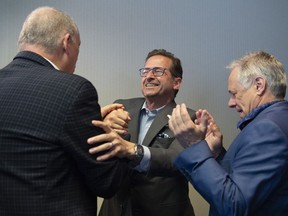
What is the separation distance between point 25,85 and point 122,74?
1.15 m

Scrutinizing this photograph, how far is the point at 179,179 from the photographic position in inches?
58.6

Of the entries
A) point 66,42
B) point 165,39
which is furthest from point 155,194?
point 165,39

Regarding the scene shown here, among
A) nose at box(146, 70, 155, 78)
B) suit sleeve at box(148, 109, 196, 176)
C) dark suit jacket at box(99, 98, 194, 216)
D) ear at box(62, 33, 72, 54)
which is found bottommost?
dark suit jacket at box(99, 98, 194, 216)

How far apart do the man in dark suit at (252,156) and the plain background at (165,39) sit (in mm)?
914

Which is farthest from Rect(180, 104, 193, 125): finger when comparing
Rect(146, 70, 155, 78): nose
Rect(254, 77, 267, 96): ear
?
Rect(146, 70, 155, 78): nose

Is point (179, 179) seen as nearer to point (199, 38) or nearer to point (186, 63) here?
point (186, 63)

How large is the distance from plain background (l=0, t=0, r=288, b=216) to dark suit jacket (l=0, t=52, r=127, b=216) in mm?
1118

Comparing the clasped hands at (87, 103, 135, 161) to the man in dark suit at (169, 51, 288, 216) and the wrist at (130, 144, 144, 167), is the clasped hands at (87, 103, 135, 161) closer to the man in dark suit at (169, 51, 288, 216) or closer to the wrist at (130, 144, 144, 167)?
the wrist at (130, 144, 144, 167)

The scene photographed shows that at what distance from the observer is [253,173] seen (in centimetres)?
88

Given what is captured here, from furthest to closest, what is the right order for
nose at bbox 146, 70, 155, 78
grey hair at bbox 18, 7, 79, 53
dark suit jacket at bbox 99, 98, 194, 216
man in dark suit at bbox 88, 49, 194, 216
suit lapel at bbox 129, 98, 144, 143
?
nose at bbox 146, 70, 155, 78 → suit lapel at bbox 129, 98, 144, 143 → dark suit jacket at bbox 99, 98, 194, 216 → man in dark suit at bbox 88, 49, 194, 216 → grey hair at bbox 18, 7, 79, 53

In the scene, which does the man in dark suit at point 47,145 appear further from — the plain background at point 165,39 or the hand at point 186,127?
the plain background at point 165,39

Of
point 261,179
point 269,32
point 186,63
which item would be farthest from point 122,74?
point 261,179

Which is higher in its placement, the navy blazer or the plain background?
the plain background

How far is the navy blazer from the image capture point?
878 millimetres
